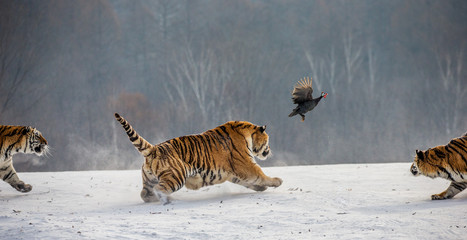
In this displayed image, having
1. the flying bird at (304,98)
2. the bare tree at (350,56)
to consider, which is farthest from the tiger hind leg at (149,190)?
the bare tree at (350,56)

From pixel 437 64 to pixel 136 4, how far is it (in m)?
13.9

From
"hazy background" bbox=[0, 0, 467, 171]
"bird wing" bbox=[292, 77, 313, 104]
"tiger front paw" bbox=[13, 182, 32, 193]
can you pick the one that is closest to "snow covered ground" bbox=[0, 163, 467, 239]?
"tiger front paw" bbox=[13, 182, 32, 193]

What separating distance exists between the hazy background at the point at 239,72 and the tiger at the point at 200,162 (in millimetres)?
14478

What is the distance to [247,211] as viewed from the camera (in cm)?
496

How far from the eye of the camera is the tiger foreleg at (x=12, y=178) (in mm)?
6570

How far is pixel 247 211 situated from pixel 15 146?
317 centimetres

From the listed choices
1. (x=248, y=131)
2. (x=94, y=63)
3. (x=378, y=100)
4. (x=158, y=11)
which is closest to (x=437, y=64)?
(x=378, y=100)

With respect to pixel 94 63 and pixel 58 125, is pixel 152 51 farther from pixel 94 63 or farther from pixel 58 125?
pixel 58 125

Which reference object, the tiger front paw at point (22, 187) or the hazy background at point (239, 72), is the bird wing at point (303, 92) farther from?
the hazy background at point (239, 72)

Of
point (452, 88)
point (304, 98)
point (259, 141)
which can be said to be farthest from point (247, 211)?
point (452, 88)

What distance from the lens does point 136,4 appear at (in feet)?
81.0

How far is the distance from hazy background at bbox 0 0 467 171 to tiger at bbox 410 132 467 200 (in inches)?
591

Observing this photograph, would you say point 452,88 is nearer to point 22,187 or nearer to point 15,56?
point 15,56

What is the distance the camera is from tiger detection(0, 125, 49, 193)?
6.50 meters
